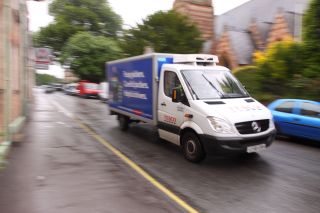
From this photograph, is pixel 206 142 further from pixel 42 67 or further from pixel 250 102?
pixel 42 67

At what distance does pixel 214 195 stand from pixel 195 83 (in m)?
3.35

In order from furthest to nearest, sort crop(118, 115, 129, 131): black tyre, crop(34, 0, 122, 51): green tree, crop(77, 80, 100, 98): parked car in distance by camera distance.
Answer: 1. crop(34, 0, 122, 51): green tree
2. crop(77, 80, 100, 98): parked car in distance
3. crop(118, 115, 129, 131): black tyre

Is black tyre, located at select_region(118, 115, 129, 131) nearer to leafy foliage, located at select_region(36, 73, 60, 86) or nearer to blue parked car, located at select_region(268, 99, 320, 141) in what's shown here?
blue parked car, located at select_region(268, 99, 320, 141)

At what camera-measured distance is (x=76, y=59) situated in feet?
154

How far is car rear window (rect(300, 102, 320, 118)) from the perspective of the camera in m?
10.3

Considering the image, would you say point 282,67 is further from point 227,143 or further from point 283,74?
point 227,143

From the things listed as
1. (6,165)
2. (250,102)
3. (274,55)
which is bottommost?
(6,165)

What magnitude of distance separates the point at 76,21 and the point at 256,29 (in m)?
34.6

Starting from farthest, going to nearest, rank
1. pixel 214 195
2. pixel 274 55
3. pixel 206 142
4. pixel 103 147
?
pixel 274 55 → pixel 103 147 → pixel 206 142 → pixel 214 195

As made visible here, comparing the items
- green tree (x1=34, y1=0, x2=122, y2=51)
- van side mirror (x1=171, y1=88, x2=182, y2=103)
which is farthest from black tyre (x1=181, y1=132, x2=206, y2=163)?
green tree (x1=34, y1=0, x2=122, y2=51)

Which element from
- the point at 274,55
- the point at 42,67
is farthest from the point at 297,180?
the point at 42,67

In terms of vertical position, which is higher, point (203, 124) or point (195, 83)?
point (195, 83)

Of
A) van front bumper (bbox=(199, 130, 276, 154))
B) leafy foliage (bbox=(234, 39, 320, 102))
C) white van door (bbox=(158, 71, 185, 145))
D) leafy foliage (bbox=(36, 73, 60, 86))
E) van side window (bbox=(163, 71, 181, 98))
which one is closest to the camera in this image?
van front bumper (bbox=(199, 130, 276, 154))

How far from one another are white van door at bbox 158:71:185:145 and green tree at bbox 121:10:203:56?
82.9 feet
